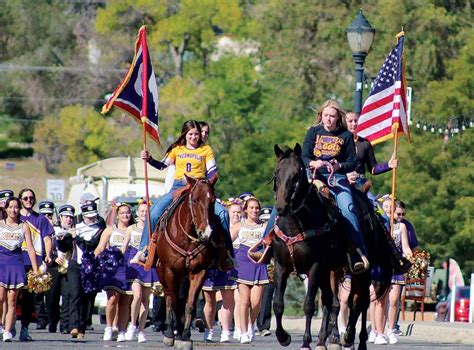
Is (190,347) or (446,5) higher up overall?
(446,5)

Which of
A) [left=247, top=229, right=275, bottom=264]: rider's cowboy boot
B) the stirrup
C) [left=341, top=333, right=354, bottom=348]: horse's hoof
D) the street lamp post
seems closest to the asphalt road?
[left=247, top=229, right=275, bottom=264]: rider's cowboy boot

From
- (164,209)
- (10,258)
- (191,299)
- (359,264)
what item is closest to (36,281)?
(10,258)

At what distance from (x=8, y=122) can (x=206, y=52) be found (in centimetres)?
2435

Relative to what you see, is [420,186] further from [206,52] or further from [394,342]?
[206,52]

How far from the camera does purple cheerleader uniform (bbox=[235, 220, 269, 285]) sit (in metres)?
25.3

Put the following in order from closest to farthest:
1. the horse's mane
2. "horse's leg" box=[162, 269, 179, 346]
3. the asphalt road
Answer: the horse's mane → "horse's leg" box=[162, 269, 179, 346] → the asphalt road

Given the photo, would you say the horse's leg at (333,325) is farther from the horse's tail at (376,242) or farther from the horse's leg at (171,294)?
the horse's leg at (171,294)

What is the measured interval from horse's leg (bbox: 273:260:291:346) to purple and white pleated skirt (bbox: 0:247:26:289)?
572 centimetres

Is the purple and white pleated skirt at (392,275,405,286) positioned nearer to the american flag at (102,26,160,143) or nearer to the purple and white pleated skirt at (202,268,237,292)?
the purple and white pleated skirt at (202,268,237,292)

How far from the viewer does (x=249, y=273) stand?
2533 centimetres

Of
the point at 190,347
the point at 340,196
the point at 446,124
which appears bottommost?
the point at 190,347

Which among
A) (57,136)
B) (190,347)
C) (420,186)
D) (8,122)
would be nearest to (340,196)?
(190,347)

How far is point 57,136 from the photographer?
99.2 meters

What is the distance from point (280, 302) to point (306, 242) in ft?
2.31
